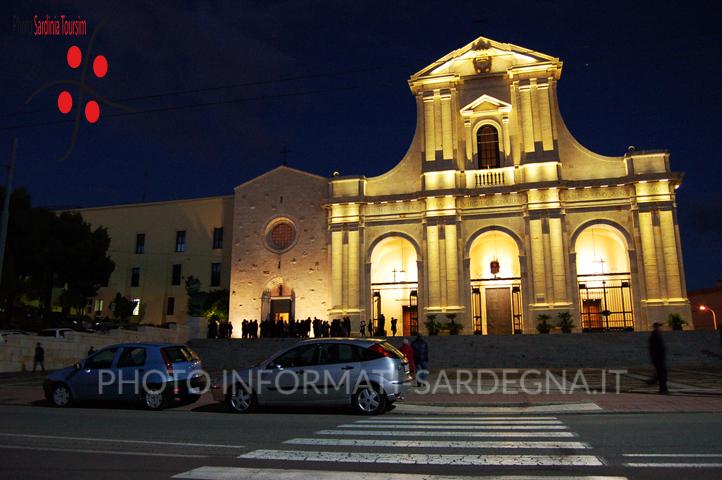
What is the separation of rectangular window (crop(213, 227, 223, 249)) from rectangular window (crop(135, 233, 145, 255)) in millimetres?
6496

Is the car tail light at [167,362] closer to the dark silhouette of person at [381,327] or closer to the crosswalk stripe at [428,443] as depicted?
the crosswalk stripe at [428,443]

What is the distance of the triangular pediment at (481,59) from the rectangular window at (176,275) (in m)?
21.2

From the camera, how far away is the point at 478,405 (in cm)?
1227

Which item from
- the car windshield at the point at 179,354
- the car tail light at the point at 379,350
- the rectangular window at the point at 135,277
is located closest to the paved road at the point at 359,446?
the car tail light at the point at 379,350

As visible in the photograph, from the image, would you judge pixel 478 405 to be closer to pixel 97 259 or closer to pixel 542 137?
pixel 542 137

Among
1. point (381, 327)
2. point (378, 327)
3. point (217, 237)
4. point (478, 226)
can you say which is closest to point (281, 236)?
point (217, 237)

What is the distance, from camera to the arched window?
34.5 meters

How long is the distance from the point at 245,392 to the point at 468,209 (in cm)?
2408

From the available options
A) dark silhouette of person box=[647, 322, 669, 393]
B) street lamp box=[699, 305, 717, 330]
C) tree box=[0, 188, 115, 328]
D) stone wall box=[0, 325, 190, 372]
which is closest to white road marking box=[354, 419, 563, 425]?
dark silhouette of person box=[647, 322, 669, 393]

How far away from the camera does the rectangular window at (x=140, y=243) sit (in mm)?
43094

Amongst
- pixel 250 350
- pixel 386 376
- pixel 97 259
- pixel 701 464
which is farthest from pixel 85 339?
pixel 701 464

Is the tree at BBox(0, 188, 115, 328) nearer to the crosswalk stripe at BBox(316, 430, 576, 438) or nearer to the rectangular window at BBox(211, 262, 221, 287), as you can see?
the rectangular window at BBox(211, 262, 221, 287)

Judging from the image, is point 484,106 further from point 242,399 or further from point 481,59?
point 242,399

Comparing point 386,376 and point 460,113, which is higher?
point 460,113
